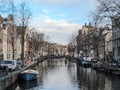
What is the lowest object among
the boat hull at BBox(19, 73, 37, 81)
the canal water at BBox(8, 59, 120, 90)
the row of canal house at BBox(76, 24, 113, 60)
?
the canal water at BBox(8, 59, 120, 90)

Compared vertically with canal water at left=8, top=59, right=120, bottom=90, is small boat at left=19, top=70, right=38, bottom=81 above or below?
above

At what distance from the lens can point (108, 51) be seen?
140125 mm

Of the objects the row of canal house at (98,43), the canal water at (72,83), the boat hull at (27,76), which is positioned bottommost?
the canal water at (72,83)

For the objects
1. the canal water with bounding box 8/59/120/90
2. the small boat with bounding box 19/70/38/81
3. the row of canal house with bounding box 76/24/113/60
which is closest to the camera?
the canal water with bounding box 8/59/120/90

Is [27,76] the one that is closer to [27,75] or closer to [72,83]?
[27,75]

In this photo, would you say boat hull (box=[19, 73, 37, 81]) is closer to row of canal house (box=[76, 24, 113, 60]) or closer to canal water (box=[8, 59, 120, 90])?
canal water (box=[8, 59, 120, 90])

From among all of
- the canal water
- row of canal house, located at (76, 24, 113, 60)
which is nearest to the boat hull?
the canal water

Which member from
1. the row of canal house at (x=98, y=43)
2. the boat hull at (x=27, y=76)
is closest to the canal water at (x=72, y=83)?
the boat hull at (x=27, y=76)

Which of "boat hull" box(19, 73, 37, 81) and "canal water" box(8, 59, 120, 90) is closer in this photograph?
"canal water" box(8, 59, 120, 90)

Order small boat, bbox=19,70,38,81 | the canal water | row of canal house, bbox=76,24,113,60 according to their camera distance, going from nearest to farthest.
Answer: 1. the canal water
2. small boat, bbox=19,70,38,81
3. row of canal house, bbox=76,24,113,60

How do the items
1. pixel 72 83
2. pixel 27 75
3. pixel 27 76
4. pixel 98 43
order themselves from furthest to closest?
pixel 98 43 → pixel 27 75 → pixel 27 76 → pixel 72 83

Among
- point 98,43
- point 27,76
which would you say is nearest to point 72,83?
point 27,76

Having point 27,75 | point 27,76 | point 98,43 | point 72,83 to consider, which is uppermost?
point 98,43

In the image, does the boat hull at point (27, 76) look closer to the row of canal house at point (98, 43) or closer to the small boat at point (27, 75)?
the small boat at point (27, 75)
